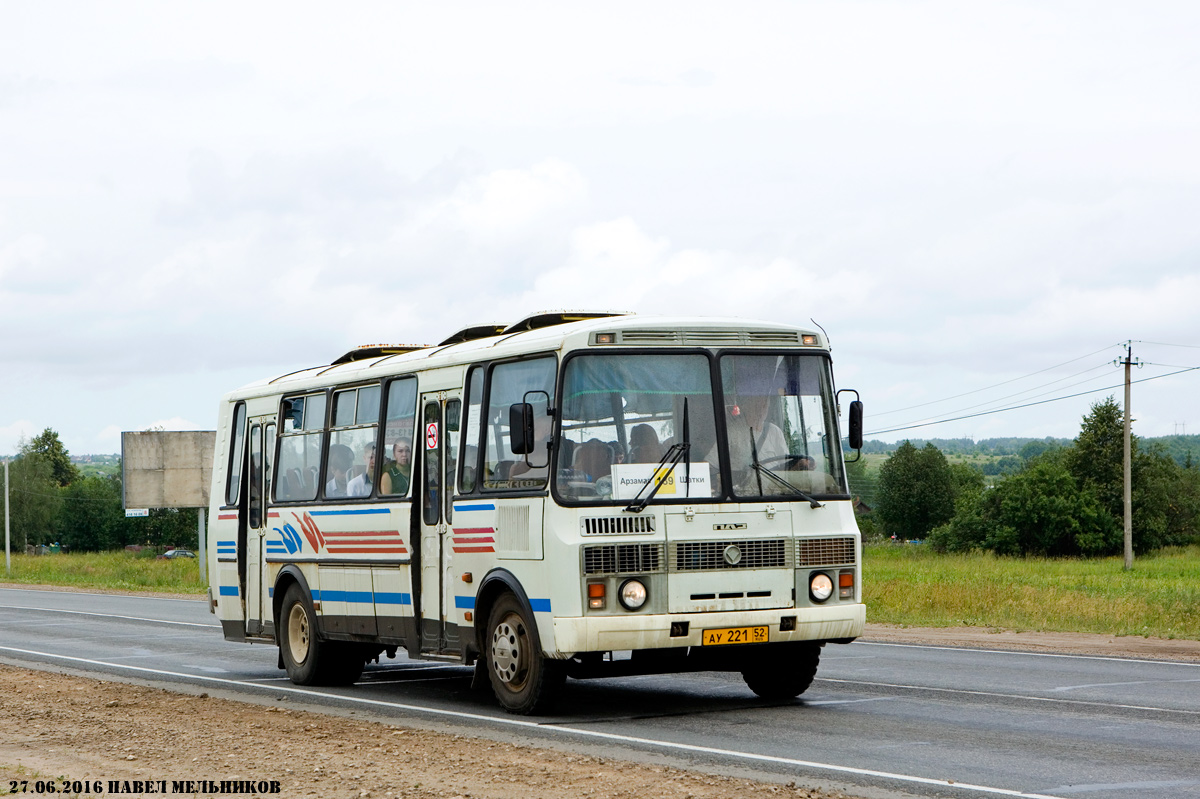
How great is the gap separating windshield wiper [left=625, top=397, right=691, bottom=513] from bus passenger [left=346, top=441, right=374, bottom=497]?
3810 millimetres

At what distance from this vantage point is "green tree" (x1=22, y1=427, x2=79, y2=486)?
623 ft

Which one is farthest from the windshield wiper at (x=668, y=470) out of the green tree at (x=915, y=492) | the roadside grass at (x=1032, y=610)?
the green tree at (x=915, y=492)

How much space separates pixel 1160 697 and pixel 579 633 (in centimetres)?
554

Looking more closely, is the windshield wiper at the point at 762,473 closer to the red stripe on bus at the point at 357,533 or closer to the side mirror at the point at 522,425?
the side mirror at the point at 522,425

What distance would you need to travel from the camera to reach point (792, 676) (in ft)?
41.9

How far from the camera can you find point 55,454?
628 feet

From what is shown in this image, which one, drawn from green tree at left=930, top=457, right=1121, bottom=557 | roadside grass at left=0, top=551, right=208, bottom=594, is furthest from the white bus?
green tree at left=930, top=457, right=1121, bottom=557

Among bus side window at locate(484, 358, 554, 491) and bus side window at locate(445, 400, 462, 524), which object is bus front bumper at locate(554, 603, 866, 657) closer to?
bus side window at locate(484, 358, 554, 491)

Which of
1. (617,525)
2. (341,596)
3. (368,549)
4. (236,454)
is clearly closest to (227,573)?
(236,454)

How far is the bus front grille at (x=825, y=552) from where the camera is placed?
11789 millimetres

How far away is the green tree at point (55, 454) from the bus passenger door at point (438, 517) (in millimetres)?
185854

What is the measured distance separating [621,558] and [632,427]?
1.01m

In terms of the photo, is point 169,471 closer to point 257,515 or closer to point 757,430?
point 257,515

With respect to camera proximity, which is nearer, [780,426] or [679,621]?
[679,621]
